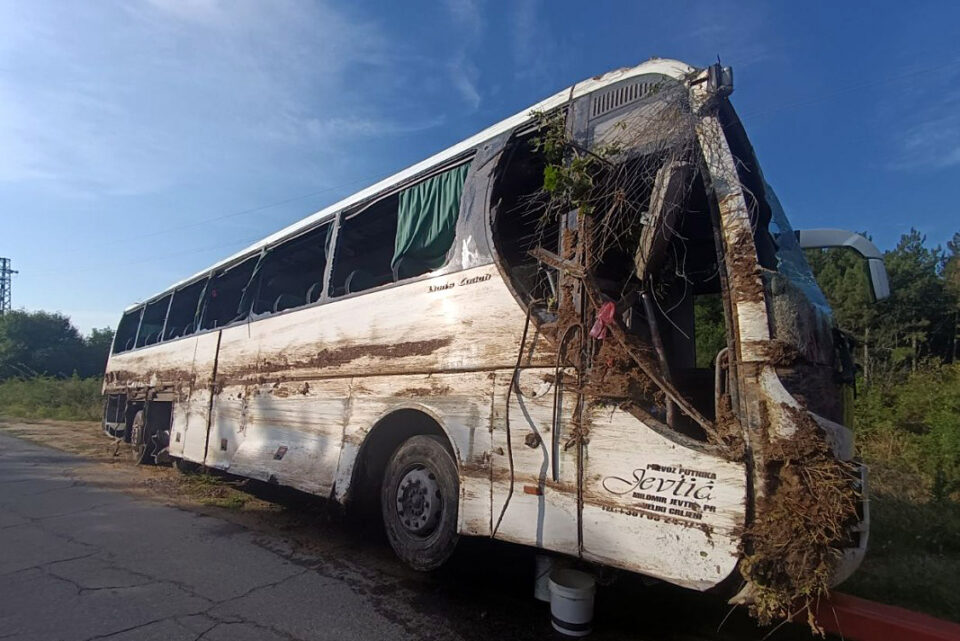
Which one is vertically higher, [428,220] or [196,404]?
[428,220]

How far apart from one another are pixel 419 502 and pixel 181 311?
347 inches

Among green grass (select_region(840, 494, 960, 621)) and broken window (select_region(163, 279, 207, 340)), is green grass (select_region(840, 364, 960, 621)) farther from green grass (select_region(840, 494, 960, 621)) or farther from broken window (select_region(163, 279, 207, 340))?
broken window (select_region(163, 279, 207, 340))

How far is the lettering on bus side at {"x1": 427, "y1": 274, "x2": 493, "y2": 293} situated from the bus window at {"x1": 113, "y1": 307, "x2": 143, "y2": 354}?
11.6 metres

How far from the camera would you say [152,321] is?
503 inches

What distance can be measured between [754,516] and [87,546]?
575 cm

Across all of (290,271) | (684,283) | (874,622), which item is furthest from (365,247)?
(874,622)

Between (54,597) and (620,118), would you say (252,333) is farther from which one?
(620,118)

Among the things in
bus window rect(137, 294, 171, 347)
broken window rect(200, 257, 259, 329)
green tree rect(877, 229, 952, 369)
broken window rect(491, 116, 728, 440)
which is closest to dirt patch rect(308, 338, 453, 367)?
broken window rect(491, 116, 728, 440)

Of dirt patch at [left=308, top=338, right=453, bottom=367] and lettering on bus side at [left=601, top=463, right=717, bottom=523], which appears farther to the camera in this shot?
dirt patch at [left=308, top=338, right=453, bottom=367]

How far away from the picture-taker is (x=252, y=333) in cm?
726

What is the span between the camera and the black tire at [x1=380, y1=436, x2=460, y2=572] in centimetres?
407

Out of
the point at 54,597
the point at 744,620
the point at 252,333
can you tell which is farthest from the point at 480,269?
the point at 252,333

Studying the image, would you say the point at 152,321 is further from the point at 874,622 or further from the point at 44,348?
the point at 44,348

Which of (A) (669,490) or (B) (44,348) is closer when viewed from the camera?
(A) (669,490)
